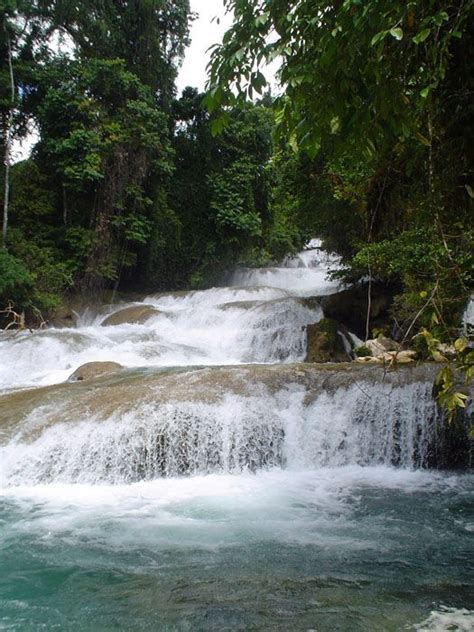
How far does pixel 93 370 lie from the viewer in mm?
9367

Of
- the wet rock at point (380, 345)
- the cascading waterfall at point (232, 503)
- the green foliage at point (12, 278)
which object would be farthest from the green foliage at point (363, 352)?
the green foliage at point (12, 278)

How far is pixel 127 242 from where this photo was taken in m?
18.8

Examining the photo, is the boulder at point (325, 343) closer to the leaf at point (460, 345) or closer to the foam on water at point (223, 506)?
the foam on water at point (223, 506)

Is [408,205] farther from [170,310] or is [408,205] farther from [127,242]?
[127,242]

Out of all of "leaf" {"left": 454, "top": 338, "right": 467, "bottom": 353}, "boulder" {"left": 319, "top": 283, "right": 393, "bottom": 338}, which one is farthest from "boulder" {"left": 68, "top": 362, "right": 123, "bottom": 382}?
"leaf" {"left": 454, "top": 338, "right": 467, "bottom": 353}

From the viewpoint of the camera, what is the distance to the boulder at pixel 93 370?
30.1 feet

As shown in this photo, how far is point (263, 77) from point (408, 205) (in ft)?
5.83

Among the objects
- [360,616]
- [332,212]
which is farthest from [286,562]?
[332,212]

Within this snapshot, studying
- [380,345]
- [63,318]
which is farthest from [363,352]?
[63,318]

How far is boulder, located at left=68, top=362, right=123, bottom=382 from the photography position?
918 cm

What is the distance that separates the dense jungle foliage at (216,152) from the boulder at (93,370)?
4496 mm

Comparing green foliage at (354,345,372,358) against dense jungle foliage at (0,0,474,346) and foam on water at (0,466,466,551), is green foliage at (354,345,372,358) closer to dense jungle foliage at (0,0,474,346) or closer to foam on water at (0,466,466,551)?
dense jungle foliage at (0,0,474,346)

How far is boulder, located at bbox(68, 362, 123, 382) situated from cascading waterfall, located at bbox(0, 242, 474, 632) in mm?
566

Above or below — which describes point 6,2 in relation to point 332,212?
above
